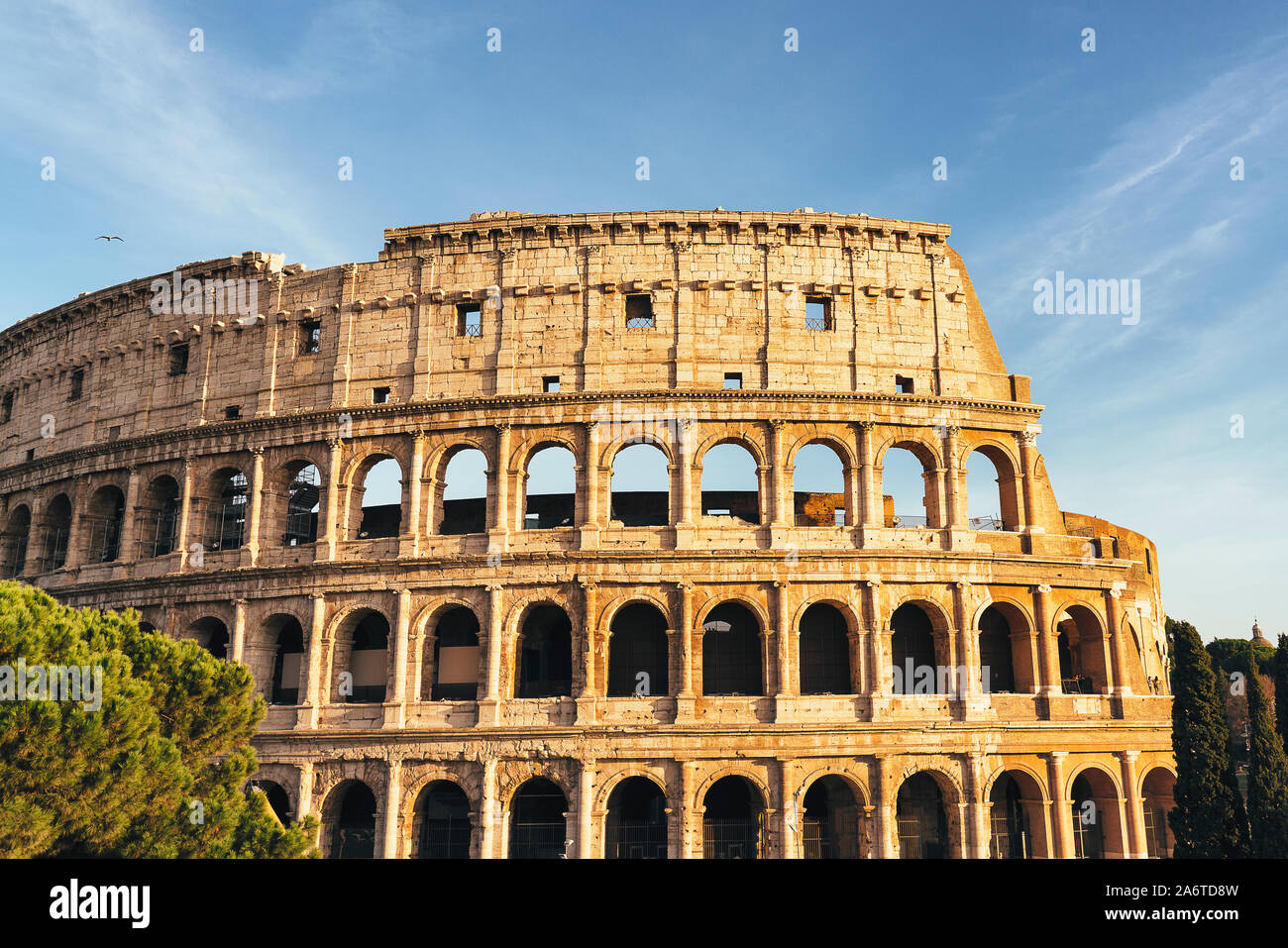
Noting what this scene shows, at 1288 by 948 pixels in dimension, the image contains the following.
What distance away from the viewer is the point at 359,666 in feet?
91.6

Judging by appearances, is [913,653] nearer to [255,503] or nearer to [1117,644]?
[1117,644]

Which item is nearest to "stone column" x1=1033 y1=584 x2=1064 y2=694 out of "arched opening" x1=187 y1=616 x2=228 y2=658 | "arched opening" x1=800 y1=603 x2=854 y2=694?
"arched opening" x1=800 y1=603 x2=854 y2=694

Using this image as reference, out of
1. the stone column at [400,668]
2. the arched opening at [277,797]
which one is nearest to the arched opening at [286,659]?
the arched opening at [277,797]

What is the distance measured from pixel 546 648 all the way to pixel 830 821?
9133mm

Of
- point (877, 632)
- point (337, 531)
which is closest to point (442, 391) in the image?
point (337, 531)

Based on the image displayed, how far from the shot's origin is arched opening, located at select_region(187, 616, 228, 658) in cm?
2895

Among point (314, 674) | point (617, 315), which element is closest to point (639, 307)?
point (617, 315)

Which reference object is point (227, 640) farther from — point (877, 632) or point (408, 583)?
point (877, 632)

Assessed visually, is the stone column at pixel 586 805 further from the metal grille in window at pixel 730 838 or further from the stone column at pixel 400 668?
the stone column at pixel 400 668

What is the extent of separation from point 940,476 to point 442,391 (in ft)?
47.3

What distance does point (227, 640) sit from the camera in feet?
94.6

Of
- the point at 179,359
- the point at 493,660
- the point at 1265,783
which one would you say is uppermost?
the point at 179,359

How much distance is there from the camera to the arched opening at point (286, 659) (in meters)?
28.3

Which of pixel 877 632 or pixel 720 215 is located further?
pixel 720 215
